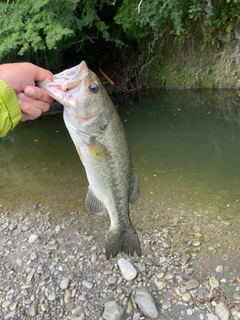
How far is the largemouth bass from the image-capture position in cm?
217

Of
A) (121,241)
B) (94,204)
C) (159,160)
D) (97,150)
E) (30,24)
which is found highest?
(97,150)

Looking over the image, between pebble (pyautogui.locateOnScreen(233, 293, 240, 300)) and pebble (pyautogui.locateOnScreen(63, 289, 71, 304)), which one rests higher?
pebble (pyautogui.locateOnScreen(63, 289, 71, 304))

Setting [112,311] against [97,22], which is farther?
[97,22]

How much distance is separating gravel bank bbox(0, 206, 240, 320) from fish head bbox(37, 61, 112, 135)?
6.67 feet

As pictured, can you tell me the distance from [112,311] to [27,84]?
7.68 ft

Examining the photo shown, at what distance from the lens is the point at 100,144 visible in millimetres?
2352

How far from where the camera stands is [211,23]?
10.1 meters

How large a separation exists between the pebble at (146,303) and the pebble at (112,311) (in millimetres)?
193

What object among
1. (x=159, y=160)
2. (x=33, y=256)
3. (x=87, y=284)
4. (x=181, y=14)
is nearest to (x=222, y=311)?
(x=87, y=284)

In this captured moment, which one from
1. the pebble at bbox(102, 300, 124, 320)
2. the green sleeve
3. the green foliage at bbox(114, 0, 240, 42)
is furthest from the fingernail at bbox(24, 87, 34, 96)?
the green foliage at bbox(114, 0, 240, 42)

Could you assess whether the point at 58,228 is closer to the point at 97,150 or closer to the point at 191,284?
the point at 191,284

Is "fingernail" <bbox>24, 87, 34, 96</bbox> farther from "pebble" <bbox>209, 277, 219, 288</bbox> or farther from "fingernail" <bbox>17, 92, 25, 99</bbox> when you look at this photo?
"pebble" <bbox>209, 277, 219, 288</bbox>

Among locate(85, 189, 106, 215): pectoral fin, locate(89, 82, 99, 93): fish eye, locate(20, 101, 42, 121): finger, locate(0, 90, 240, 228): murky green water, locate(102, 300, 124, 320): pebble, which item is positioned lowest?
locate(0, 90, 240, 228): murky green water

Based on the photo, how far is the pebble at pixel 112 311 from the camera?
10.9 ft
